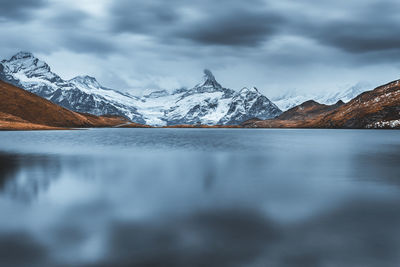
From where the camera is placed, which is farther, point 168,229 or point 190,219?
point 190,219

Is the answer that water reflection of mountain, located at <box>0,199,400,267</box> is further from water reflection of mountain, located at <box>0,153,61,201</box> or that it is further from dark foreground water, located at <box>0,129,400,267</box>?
water reflection of mountain, located at <box>0,153,61,201</box>

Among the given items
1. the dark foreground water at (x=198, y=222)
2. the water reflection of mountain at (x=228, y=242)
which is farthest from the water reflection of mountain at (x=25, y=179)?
the water reflection of mountain at (x=228, y=242)

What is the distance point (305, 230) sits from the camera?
54.9 ft

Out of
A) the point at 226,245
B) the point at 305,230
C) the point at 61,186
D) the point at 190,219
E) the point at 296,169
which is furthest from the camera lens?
the point at 296,169

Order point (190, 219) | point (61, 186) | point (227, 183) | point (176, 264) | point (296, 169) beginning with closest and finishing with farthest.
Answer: point (176, 264)
point (190, 219)
point (61, 186)
point (227, 183)
point (296, 169)

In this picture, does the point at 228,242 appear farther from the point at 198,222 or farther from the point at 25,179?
the point at 25,179

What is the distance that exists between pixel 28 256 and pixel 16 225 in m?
5.16

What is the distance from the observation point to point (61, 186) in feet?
98.0

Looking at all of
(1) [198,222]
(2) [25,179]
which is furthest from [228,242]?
(2) [25,179]

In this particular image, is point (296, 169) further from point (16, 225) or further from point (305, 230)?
point (16, 225)

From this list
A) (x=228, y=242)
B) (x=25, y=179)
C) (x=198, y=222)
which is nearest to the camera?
(x=228, y=242)

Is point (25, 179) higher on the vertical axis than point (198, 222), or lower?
higher

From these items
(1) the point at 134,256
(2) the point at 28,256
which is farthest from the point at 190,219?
(2) the point at 28,256

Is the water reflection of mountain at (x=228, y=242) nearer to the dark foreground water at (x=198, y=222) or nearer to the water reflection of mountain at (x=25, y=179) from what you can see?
the dark foreground water at (x=198, y=222)
